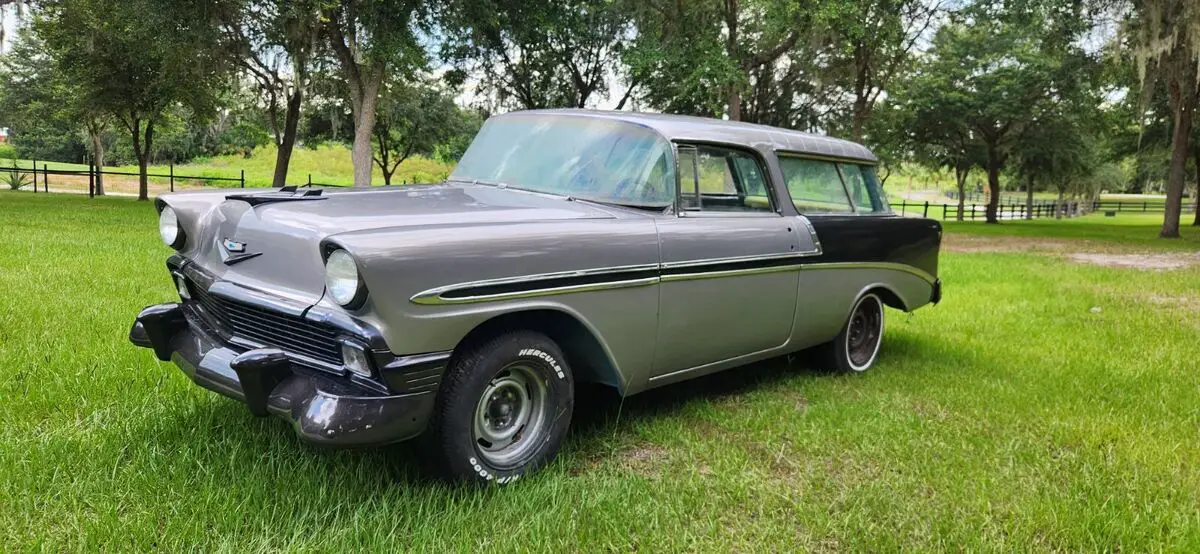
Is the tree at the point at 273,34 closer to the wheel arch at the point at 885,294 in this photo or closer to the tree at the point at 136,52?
the tree at the point at 136,52

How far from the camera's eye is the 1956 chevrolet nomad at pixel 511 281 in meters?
2.59

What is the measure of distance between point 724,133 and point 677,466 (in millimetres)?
1838

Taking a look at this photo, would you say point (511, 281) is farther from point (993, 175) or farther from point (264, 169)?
point (264, 169)

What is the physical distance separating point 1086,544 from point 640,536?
5.33ft

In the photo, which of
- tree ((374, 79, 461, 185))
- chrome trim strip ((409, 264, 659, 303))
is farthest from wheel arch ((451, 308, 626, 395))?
tree ((374, 79, 461, 185))

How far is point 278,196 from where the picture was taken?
3268 millimetres

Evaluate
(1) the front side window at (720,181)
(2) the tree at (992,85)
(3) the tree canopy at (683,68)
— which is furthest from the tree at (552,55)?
(1) the front side window at (720,181)

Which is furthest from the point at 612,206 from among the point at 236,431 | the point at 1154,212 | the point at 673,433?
the point at 1154,212

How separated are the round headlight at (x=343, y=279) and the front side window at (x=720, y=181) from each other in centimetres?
173

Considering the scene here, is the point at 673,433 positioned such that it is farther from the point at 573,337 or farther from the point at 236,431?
the point at 236,431

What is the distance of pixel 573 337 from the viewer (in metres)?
3.29

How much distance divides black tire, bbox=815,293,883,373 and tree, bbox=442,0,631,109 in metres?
13.1

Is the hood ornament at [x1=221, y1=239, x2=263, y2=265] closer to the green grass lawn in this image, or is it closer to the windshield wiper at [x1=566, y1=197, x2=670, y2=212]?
the green grass lawn

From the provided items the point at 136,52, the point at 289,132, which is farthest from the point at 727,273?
the point at 136,52
